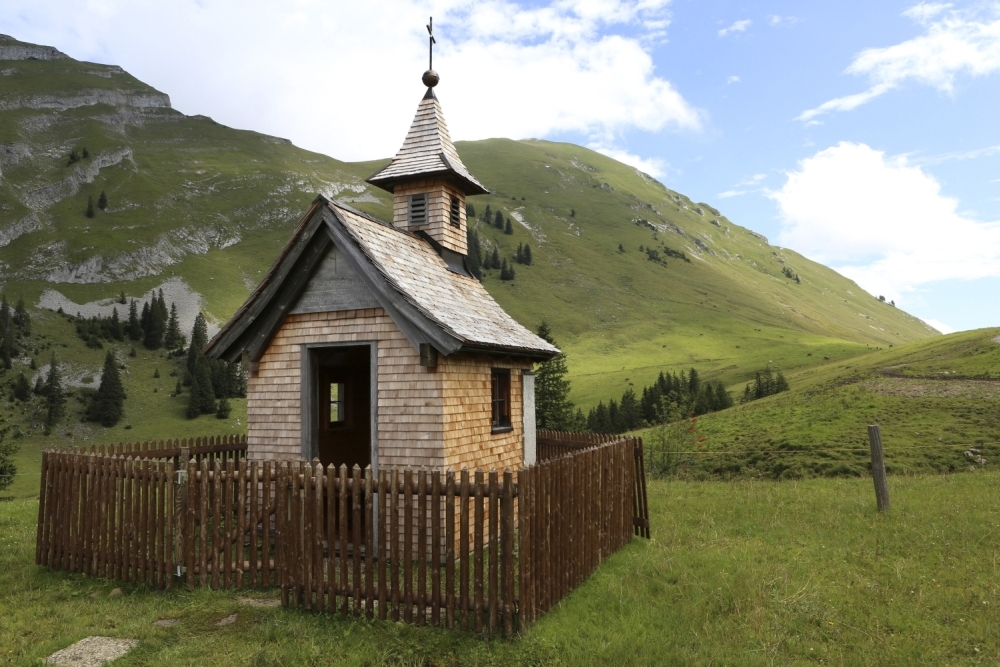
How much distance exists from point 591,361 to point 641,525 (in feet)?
329

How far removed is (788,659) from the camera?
6512 millimetres

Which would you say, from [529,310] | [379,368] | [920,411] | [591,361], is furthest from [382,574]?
[529,310]

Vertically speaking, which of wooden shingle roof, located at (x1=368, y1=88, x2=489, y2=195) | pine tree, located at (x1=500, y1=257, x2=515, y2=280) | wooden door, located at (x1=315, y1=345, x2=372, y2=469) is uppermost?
pine tree, located at (x1=500, y1=257, x2=515, y2=280)

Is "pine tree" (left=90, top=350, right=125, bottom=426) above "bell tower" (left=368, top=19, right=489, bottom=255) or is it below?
below

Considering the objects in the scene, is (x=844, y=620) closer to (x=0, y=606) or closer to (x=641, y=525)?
(x=641, y=525)

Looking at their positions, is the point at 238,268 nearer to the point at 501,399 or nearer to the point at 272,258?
the point at 272,258

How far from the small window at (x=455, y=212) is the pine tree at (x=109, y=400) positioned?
77819 mm

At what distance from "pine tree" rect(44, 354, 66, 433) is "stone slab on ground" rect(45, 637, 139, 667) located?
82520mm

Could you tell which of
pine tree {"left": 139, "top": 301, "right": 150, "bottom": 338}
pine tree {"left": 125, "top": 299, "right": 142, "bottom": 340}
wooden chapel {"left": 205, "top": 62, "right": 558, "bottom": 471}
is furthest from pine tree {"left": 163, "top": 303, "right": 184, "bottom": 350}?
wooden chapel {"left": 205, "top": 62, "right": 558, "bottom": 471}

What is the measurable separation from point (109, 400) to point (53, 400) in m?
6.17

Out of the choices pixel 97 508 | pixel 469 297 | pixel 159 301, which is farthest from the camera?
pixel 159 301

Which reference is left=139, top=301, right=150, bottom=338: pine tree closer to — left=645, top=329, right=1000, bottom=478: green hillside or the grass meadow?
left=645, top=329, right=1000, bottom=478: green hillside

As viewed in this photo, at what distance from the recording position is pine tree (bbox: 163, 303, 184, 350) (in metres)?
100

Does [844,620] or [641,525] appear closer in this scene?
[844,620]
